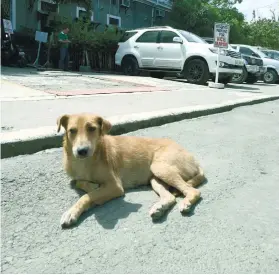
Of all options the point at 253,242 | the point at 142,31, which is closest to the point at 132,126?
the point at 253,242

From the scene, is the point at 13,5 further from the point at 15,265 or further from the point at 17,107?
the point at 15,265

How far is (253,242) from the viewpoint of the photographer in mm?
2857

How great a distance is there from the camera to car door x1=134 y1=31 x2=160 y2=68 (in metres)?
15.0

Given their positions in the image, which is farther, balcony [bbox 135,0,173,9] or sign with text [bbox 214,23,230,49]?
balcony [bbox 135,0,173,9]

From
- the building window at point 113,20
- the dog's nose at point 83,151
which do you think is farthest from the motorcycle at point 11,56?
the dog's nose at point 83,151

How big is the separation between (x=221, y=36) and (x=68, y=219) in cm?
1193

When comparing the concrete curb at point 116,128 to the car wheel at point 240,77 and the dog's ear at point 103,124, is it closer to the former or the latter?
the dog's ear at point 103,124

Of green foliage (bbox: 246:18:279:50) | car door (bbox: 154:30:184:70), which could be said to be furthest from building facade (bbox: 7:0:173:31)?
green foliage (bbox: 246:18:279:50)

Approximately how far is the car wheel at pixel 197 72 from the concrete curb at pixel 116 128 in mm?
4898

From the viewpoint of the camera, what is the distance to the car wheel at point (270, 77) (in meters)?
20.7

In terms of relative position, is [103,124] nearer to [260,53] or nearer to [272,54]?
[260,53]

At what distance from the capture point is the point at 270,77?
20781 millimetres

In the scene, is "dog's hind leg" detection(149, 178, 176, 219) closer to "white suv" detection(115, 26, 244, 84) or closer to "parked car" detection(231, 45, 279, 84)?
"white suv" detection(115, 26, 244, 84)

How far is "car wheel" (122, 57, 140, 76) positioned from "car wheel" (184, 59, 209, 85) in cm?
224
